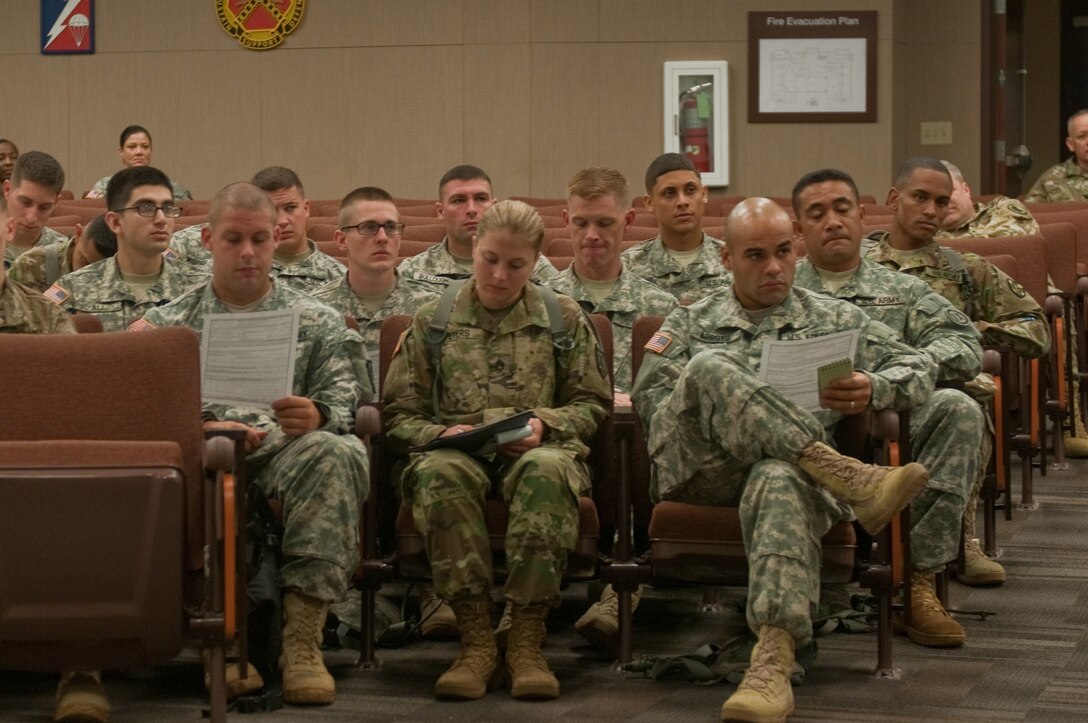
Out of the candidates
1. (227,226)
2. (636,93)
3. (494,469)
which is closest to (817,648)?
(494,469)

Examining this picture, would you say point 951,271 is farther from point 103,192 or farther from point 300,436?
point 103,192

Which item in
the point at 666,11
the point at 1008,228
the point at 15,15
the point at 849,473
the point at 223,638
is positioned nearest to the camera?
the point at 223,638

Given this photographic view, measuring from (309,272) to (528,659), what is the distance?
2.09 meters

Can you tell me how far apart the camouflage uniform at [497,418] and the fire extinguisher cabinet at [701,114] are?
6.86m

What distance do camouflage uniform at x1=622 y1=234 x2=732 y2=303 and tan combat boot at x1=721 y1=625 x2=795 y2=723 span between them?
1.90m

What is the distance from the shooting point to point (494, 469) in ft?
11.7

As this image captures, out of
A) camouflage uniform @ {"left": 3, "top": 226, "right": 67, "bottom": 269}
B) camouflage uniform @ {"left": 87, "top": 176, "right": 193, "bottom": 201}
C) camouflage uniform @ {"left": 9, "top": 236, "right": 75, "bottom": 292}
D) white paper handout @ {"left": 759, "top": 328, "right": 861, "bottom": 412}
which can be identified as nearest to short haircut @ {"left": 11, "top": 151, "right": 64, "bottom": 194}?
camouflage uniform @ {"left": 3, "top": 226, "right": 67, "bottom": 269}

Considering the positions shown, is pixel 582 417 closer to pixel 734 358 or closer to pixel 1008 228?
pixel 734 358

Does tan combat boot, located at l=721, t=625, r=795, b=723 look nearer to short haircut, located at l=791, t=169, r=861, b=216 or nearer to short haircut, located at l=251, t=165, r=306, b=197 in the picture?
short haircut, located at l=791, t=169, r=861, b=216

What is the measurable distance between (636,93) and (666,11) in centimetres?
57

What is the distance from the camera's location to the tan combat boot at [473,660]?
3.34 m

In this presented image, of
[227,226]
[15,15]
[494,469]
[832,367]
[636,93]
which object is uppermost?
[15,15]

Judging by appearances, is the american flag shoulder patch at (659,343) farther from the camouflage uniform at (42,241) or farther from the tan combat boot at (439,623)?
the camouflage uniform at (42,241)

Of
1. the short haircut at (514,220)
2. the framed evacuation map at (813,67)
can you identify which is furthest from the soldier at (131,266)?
the framed evacuation map at (813,67)
